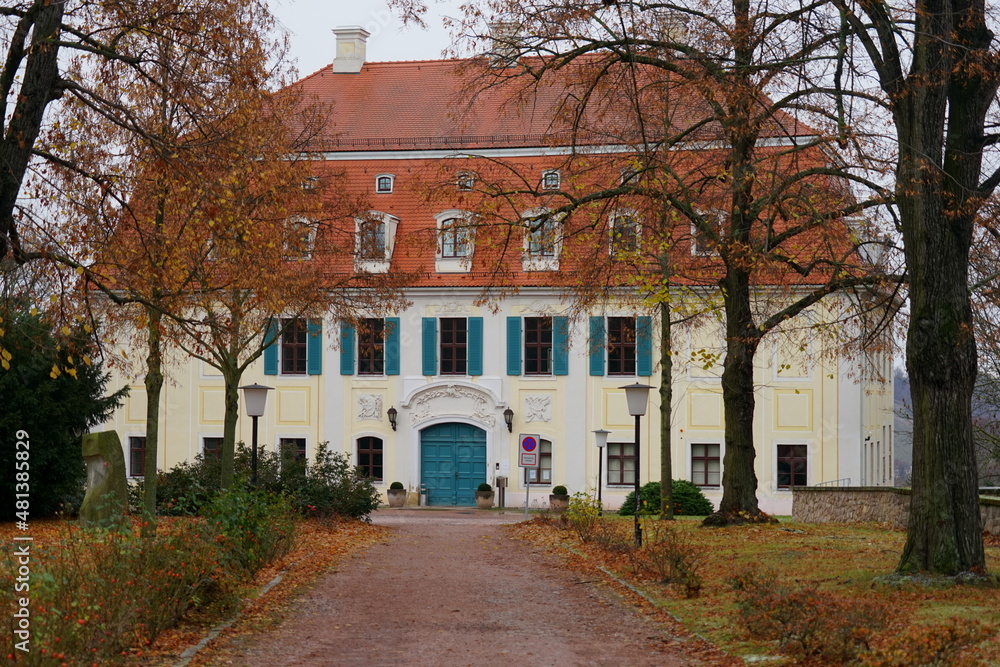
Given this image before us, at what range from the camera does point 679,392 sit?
36.3 meters

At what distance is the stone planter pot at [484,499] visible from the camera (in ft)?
119

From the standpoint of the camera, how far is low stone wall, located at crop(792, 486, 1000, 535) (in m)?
21.0

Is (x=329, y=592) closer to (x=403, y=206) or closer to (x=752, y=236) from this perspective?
(x=752, y=236)

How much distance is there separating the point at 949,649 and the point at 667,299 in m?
14.7

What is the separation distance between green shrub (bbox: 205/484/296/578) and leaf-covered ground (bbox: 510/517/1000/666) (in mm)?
3754

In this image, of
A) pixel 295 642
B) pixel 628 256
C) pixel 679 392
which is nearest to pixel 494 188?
pixel 628 256

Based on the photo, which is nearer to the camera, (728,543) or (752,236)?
(728,543)

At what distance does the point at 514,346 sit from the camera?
121ft

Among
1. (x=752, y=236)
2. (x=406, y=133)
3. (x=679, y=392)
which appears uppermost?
(x=406, y=133)

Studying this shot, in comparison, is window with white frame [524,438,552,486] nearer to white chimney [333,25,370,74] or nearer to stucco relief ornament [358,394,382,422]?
stucco relief ornament [358,394,382,422]

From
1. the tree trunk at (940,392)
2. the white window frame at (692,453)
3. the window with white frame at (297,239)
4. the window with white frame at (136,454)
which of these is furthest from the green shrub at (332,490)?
the window with white frame at (136,454)

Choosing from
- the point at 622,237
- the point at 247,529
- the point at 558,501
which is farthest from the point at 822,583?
the point at 558,501

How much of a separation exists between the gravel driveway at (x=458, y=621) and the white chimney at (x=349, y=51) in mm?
27895

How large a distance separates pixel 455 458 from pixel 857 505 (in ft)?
54.3
